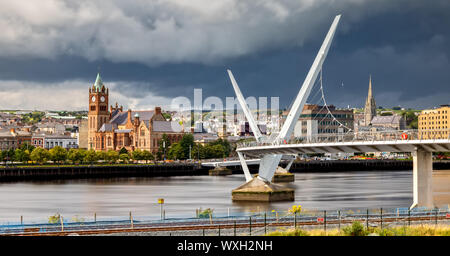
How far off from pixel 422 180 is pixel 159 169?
96.5 meters

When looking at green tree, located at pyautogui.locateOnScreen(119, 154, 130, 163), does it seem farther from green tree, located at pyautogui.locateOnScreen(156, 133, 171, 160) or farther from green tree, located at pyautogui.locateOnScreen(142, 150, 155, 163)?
green tree, located at pyautogui.locateOnScreen(156, 133, 171, 160)

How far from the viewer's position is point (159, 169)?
141125mm

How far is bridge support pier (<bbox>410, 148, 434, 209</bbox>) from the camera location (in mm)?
48125

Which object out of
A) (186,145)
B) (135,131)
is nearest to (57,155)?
(186,145)

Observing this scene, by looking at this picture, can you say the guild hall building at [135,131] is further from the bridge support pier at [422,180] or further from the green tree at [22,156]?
the bridge support pier at [422,180]

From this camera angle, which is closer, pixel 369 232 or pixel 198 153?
pixel 369 232

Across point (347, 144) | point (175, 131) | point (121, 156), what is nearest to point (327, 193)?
point (347, 144)

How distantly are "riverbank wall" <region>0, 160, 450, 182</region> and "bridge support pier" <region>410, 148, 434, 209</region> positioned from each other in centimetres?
8137

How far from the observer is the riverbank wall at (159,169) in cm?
12156

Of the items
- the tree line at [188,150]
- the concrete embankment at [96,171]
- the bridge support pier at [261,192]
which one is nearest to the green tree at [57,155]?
the concrete embankment at [96,171]

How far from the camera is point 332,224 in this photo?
122ft

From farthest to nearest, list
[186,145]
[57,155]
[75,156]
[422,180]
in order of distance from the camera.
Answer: [186,145]
[75,156]
[57,155]
[422,180]

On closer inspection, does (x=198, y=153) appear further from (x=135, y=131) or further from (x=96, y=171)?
(x=96, y=171)
